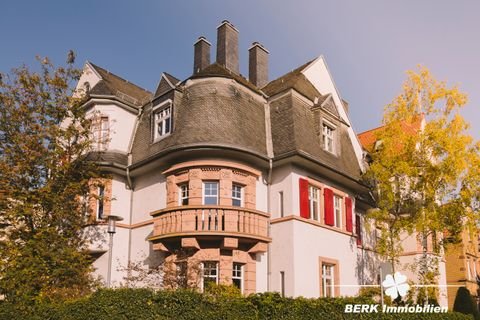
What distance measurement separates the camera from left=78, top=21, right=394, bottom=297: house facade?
60.2 ft

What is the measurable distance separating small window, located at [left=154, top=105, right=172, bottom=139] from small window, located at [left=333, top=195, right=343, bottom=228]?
8.19m

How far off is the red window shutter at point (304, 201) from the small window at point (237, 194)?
2420mm

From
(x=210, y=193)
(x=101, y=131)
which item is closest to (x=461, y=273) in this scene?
(x=210, y=193)

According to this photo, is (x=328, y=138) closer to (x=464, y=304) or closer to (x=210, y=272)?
(x=210, y=272)

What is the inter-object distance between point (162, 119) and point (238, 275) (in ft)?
25.1

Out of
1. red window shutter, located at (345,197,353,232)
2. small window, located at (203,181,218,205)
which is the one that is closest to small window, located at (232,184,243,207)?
small window, located at (203,181,218,205)

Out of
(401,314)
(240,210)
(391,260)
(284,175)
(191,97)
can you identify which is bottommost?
(401,314)

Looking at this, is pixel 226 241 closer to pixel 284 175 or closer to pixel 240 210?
pixel 240 210

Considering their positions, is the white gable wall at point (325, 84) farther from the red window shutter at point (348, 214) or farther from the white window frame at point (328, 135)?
the red window shutter at point (348, 214)

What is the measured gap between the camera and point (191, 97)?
20.6 metres

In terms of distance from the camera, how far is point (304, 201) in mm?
19594

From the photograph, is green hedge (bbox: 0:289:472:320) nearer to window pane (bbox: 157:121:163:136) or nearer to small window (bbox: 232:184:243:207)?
small window (bbox: 232:184:243:207)

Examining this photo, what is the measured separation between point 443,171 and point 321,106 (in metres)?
5.87

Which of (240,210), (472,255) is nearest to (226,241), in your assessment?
(240,210)
